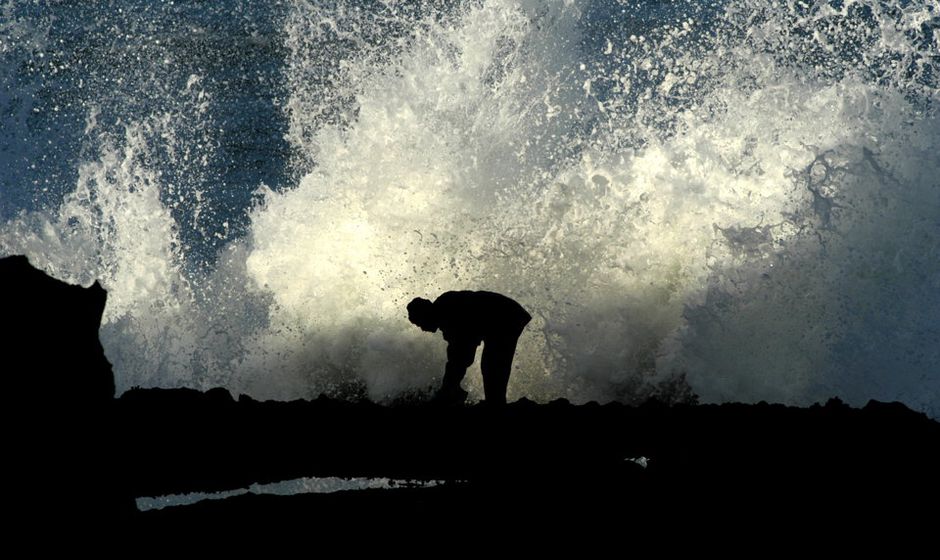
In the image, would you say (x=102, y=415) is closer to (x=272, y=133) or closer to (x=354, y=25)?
(x=272, y=133)

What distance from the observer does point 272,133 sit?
41.4 feet

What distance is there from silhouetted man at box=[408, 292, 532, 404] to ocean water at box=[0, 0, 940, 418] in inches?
117

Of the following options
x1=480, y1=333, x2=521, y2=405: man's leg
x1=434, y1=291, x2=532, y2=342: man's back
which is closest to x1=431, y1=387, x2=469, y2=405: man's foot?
x1=480, y1=333, x2=521, y2=405: man's leg

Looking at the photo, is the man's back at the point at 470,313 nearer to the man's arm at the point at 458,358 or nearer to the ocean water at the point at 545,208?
the man's arm at the point at 458,358

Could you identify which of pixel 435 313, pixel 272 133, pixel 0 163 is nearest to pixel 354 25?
pixel 272 133

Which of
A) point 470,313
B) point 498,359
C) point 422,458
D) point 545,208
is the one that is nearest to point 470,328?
point 470,313

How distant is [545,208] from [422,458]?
5.45m

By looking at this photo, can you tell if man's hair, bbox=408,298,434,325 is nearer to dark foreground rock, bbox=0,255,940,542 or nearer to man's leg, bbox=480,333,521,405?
man's leg, bbox=480,333,521,405

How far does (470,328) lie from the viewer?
17.3 ft

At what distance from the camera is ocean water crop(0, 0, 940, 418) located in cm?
841

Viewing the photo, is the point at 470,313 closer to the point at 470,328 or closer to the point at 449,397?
the point at 470,328

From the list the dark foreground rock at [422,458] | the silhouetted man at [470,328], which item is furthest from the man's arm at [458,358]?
the dark foreground rock at [422,458]

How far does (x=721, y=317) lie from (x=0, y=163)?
9338mm

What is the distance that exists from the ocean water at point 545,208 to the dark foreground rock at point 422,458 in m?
3.95
